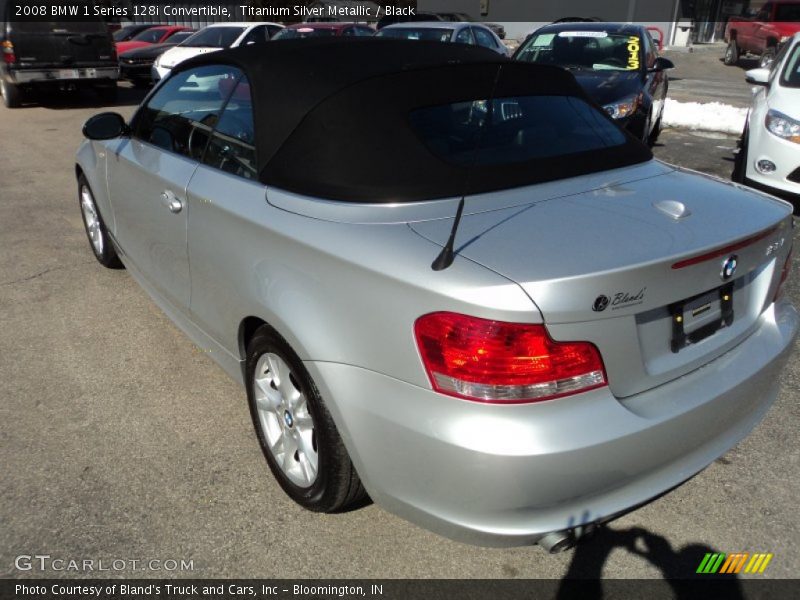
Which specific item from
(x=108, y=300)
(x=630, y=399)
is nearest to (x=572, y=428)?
(x=630, y=399)

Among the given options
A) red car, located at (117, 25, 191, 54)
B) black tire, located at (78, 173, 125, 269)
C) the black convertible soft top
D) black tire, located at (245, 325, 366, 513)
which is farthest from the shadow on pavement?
red car, located at (117, 25, 191, 54)

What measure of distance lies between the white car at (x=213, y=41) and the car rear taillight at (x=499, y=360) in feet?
41.8

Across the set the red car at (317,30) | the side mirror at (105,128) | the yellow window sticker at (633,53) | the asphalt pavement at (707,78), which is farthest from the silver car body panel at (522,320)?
the asphalt pavement at (707,78)

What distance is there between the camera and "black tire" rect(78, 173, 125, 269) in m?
4.60

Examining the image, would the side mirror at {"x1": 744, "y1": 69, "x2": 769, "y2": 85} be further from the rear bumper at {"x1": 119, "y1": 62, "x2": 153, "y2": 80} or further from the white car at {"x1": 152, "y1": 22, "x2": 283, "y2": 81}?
the rear bumper at {"x1": 119, "y1": 62, "x2": 153, "y2": 80}

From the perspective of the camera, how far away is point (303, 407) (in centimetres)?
240

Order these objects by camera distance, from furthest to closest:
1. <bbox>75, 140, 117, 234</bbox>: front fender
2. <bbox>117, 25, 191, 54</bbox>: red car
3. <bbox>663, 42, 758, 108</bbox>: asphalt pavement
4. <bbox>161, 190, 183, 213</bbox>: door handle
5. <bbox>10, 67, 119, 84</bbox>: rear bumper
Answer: <bbox>117, 25, 191, 54</bbox>: red car < <bbox>663, 42, 758, 108</bbox>: asphalt pavement < <bbox>10, 67, 119, 84</bbox>: rear bumper < <bbox>75, 140, 117, 234</bbox>: front fender < <bbox>161, 190, 183, 213</bbox>: door handle

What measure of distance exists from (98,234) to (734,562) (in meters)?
4.36

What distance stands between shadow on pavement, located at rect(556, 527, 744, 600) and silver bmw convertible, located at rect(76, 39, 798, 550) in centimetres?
39

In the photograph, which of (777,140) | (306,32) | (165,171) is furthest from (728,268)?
(306,32)

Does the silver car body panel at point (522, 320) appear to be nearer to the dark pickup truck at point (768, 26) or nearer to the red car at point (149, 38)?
the red car at point (149, 38)

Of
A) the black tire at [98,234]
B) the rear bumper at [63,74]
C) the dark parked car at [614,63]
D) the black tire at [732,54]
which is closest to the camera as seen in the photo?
the black tire at [98,234]

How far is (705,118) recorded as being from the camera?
34.9 ft

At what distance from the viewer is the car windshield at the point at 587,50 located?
851 cm
